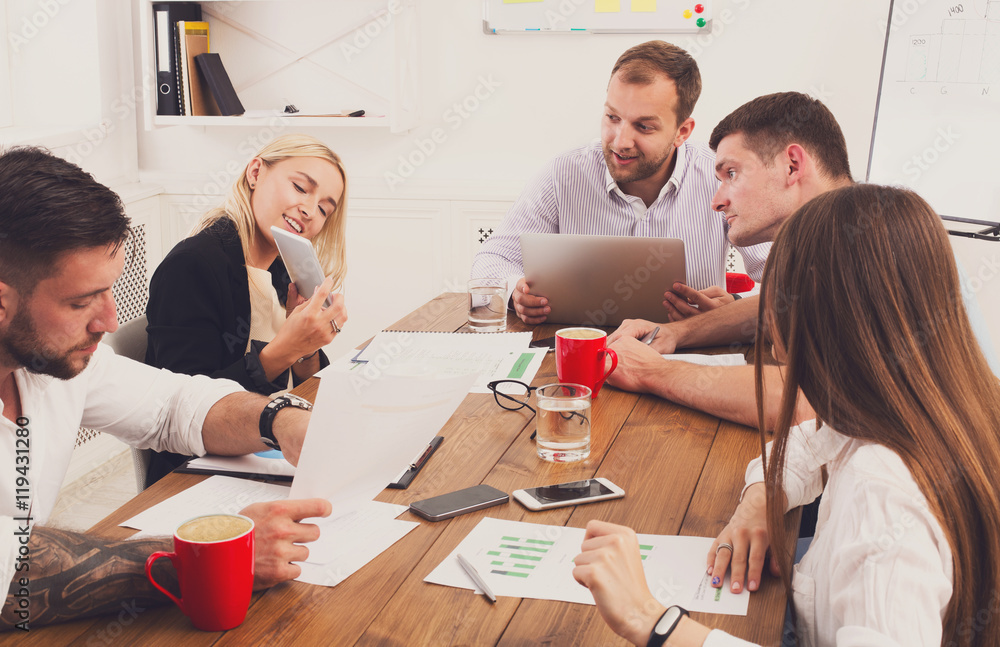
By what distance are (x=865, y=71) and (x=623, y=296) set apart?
1.53 meters

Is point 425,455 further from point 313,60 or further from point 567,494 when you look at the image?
point 313,60

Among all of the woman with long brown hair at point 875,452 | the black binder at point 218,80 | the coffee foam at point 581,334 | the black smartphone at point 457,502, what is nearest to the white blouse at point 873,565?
the woman with long brown hair at point 875,452

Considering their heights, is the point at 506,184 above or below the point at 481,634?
above

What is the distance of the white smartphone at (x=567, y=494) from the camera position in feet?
3.81

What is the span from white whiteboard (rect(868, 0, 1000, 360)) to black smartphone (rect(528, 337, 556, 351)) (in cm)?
126

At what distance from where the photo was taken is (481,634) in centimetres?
88

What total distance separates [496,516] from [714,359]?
0.80 meters

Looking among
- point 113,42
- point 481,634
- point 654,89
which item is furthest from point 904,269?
point 113,42

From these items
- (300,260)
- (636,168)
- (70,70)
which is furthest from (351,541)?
(70,70)

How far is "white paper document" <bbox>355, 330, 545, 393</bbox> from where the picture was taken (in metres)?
1.69

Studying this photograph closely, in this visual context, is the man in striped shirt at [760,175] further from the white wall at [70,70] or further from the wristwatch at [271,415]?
the white wall at [70,70]

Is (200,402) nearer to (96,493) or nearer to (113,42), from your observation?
(96,493)

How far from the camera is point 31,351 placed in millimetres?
1155

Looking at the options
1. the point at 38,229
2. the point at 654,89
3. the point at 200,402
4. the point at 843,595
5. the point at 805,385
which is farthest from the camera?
the point at 654,89
